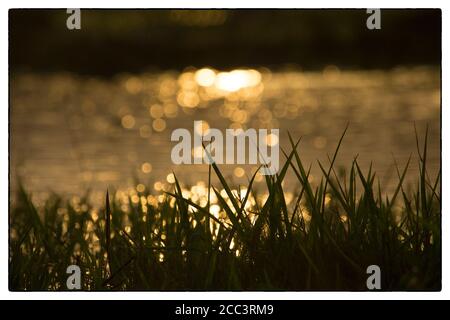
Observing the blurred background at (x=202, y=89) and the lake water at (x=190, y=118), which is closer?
the lake water at (x=190, y=118)

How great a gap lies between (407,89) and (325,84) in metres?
1.16

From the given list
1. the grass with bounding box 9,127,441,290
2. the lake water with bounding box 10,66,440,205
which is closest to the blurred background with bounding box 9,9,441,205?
the lake water with bounding box 10,66,440,205

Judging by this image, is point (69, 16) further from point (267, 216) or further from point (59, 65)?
point (59, 65)

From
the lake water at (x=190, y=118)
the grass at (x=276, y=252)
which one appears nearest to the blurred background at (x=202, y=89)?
the lake water at (x=190, y=118)

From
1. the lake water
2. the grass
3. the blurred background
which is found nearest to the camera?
the grass

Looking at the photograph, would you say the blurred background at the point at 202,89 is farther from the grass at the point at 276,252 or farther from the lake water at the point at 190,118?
the grass at the point at 276,252

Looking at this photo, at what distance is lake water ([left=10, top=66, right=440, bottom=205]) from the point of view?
16.0 feet

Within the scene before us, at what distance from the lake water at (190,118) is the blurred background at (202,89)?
19mm

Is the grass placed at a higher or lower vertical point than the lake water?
lower

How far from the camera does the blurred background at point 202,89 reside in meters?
5.05

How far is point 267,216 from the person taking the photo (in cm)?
290

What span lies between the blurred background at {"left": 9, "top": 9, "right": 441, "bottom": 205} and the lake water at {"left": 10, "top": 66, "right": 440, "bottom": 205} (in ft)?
0.06

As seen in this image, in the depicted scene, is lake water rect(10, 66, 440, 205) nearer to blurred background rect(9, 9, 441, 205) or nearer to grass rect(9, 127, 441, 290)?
blurred background rect(9, 9, 441, 205)
